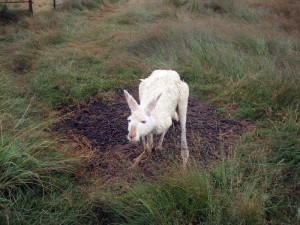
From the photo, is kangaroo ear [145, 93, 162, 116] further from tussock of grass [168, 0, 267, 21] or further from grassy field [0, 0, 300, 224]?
tussock of grass [168, 0, 267, 21]

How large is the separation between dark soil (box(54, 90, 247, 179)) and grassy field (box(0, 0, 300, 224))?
0.23m

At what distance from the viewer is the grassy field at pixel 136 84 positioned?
135 inches

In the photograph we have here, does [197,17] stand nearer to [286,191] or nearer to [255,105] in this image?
[255,105]

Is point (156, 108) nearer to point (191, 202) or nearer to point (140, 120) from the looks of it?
point (140, 120)

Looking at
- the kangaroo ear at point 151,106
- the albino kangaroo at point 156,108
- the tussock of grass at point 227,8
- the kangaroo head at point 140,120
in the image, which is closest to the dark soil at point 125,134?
the albino kangaroo at point 156,108

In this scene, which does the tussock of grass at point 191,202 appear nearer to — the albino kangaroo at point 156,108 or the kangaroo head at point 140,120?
the albino kangaroo at point 156,108

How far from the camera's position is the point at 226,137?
211 inches

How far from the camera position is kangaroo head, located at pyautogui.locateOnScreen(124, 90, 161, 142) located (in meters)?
3.94

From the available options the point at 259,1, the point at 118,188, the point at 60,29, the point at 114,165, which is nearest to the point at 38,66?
the point at 60,29

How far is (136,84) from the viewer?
286 inches

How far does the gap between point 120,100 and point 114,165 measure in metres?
2.32

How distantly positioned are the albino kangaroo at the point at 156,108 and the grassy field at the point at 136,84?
0.61 m

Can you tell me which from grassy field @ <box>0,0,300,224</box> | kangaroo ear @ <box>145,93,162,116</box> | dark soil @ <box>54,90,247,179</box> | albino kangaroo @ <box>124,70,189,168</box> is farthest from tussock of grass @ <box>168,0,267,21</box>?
kangaroo ear @ <box>145,93,162,116</box>

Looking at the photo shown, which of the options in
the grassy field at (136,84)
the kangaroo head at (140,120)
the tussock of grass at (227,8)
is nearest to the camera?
the grassy field at (136,84)
